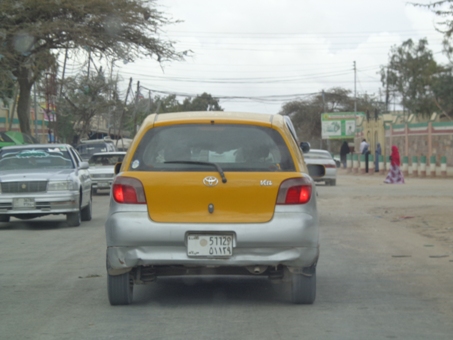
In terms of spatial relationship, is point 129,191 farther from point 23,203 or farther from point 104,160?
point 104,160

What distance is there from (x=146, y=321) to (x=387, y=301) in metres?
2.31

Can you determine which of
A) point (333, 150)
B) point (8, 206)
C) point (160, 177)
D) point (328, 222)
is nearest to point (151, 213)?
point (160, 177)

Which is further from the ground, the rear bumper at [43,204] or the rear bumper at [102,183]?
the rear bumper at [43,204]

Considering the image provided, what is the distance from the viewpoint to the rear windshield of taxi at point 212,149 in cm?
685

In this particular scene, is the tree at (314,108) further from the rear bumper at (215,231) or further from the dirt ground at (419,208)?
the rear bumper at (215,231)

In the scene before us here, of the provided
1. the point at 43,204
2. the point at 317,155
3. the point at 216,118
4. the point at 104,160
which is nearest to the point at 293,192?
the point at 216,118

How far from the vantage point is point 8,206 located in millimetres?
14742

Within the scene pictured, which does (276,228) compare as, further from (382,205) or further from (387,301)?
(382,205)

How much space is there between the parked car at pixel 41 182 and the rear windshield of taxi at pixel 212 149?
8.30m

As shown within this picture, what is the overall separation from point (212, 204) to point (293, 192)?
69cm

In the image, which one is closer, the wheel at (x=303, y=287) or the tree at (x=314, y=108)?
the wheel at (x=303, y=287)

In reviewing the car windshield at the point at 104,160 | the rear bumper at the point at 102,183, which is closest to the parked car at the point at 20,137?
the car windshield at the point at 104,160

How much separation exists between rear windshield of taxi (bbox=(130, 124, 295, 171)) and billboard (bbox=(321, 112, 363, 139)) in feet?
253

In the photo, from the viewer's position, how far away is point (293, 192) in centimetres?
680
